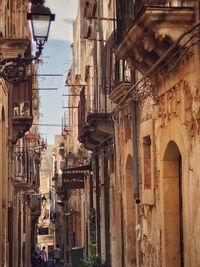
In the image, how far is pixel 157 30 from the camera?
25.6ft

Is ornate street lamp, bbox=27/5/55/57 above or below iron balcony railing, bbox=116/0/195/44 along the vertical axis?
below

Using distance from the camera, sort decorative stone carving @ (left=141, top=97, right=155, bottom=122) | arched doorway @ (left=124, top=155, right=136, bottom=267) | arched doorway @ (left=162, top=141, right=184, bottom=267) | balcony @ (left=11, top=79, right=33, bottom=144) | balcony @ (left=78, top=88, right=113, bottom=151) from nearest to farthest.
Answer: arched doorway @ (left=162, top=141, right=184, bottom=267) < decorative stone carving @ (left=141, top=97, right=155, bottom=122) < arched doorway @ (left=124, top=155, right=136, bottom=267) < balcony @ (left=78, top=88, right=113, bottom=151) < balcony @ (left=11, top=79, right=33, bottom=144)

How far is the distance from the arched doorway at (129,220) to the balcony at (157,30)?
14.1ft

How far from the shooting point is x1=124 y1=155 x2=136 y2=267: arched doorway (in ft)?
42.6

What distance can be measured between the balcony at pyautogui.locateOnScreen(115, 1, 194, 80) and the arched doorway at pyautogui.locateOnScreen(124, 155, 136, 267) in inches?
169

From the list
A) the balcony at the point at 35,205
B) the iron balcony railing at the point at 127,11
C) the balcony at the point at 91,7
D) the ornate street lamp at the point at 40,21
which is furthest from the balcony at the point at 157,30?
the balcony at the point at 35,205

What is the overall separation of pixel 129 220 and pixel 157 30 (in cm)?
614

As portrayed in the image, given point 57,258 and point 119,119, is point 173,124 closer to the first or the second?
point 119,119

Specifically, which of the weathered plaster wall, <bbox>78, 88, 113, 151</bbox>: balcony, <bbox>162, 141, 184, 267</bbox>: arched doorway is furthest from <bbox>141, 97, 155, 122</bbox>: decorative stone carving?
<bbox>78, 88, 113, 151</bbox>: balcony

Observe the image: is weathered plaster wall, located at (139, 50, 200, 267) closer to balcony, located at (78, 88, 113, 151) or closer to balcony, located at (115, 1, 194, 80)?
balcony, located at (115, 1, 194, 80)

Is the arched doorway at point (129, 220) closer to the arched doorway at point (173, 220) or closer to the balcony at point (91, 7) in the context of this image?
the arched doorway at point (173, 220)

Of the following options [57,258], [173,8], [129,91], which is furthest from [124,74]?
[57,258]

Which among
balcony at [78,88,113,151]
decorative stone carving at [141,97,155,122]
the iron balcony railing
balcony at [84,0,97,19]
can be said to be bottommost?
decorative stone carving at [141,97,155,122]

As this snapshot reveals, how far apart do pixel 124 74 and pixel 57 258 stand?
32.6 metres
